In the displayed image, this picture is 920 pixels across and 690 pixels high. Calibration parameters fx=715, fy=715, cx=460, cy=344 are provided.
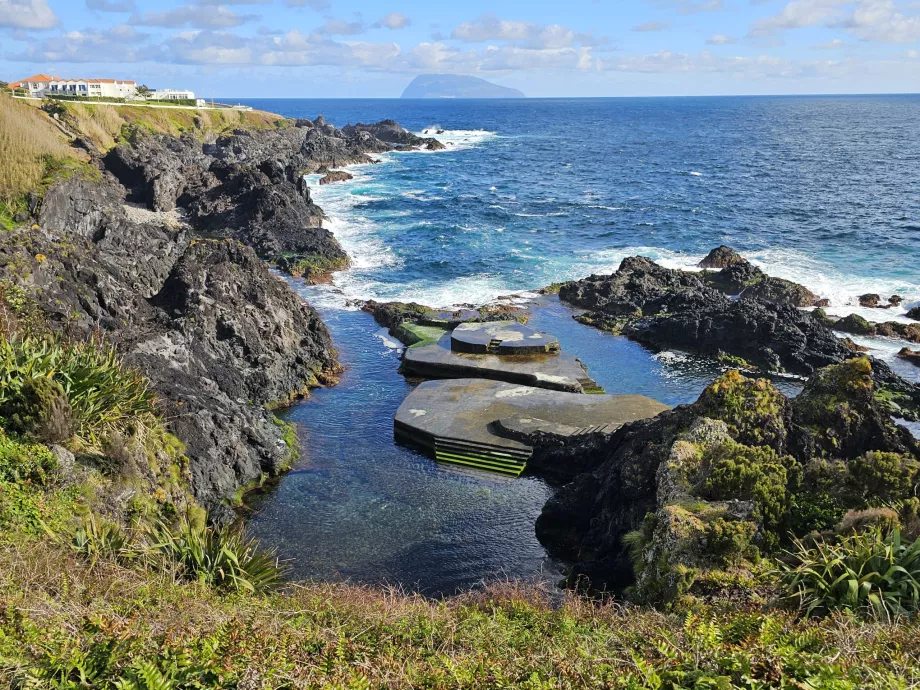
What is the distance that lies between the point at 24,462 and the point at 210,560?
152 inches

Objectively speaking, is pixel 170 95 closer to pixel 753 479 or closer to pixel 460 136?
pixel 460 136

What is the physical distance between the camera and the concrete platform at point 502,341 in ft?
99.5

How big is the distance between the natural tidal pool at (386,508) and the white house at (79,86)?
88.9 m

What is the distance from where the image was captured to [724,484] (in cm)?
1331

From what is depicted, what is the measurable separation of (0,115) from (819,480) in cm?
5169

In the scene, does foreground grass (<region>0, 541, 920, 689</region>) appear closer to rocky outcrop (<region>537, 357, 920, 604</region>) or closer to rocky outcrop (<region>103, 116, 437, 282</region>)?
rocky outcrop (<region>537, 357, 920, 604</region>)

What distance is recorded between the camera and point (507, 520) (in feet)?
61.6

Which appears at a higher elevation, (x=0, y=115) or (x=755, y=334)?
(x=0, y=115)

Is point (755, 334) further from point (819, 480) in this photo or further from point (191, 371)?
point (191, 371)

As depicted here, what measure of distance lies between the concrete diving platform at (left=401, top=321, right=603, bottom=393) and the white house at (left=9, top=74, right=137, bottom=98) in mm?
85023

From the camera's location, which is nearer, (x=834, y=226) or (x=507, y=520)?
(x=507, y=520)

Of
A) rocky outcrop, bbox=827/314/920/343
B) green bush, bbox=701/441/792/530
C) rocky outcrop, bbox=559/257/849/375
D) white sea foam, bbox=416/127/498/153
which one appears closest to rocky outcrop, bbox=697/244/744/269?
rocky outcrop, bbox=559/257/849/375

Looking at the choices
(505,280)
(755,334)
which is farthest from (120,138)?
(755,334)

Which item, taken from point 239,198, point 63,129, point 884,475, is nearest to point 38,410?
point 884,475
